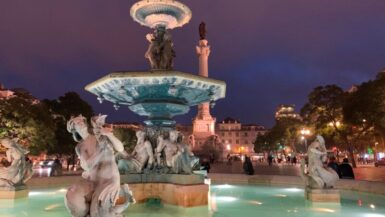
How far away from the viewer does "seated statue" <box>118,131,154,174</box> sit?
11008 mm

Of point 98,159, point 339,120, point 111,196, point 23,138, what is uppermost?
point 339,120

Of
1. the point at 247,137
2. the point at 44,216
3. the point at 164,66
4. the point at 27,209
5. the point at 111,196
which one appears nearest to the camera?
the point at 111,196

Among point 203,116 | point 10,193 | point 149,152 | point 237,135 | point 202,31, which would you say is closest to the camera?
point 10,193

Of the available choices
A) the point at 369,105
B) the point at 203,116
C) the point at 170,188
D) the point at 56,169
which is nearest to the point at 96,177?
the point at 170,188

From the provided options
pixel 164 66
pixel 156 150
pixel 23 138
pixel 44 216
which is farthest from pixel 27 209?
pixel 23 138

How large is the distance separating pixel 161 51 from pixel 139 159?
390cm

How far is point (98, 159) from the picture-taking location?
5797 millimetres

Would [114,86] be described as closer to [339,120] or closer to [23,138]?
[23,138]

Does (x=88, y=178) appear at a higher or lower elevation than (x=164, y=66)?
lower

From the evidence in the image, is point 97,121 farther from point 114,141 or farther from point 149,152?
point 149,152

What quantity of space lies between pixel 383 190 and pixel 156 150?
7.11 m

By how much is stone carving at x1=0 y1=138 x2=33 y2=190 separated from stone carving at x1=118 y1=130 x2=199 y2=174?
3360 millimetres

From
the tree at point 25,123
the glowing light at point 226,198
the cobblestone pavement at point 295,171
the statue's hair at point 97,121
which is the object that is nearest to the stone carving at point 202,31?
the cobblestone pavement at point 295,171

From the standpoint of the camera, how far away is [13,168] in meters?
11.6
